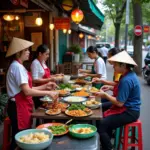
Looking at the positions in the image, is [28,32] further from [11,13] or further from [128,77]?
[128,77]

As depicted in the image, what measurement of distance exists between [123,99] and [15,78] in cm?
169

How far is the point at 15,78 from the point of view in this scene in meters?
3.51

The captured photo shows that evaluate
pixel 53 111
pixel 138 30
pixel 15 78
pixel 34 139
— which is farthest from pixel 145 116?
pixel 138 30

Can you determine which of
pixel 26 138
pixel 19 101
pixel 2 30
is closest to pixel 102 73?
pixel 19 101

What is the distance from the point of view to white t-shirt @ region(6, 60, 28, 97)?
3.47m

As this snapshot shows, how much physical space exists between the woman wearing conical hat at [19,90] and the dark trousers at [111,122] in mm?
1055

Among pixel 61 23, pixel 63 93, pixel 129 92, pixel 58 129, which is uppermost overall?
pixel 61 23

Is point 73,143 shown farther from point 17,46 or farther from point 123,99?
point 17,46

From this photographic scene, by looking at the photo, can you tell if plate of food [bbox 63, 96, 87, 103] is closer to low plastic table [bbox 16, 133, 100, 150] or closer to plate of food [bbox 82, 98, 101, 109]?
plate of food [bbox 82, 98, 101, 109]

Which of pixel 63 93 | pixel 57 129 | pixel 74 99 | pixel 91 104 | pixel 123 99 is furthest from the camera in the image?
pixel 63 93

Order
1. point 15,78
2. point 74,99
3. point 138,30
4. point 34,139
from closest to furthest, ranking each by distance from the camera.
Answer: point 34,139 → point 15,78 → point 74,99 → point 138,30

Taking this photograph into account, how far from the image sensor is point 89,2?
8406 mm

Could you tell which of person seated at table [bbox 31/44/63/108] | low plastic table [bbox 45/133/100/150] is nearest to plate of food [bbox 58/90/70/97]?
person seated at table [bbox 31/44/63/108]

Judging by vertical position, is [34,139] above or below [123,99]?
below
